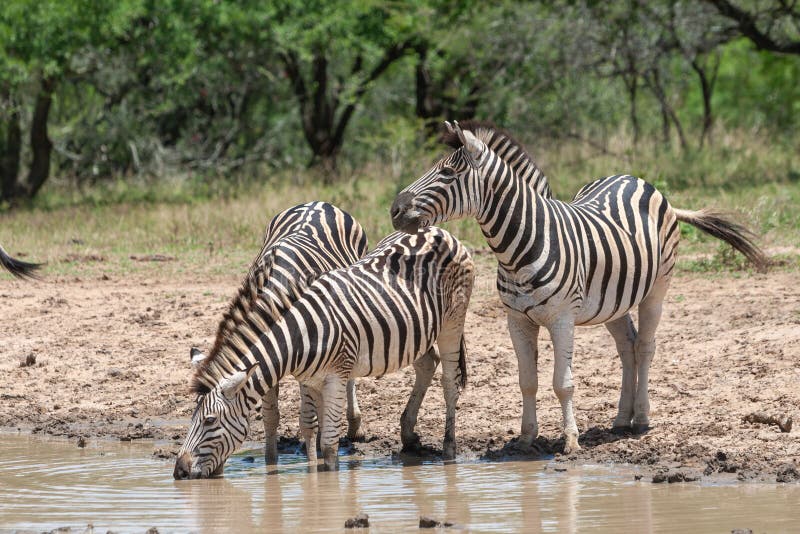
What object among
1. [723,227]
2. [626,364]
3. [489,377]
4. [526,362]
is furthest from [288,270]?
[723,227]

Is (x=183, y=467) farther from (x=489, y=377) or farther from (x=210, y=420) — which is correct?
(x=489, y=377)

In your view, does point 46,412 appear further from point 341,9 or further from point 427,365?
point 341,9

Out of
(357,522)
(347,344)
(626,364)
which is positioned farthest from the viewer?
(626,364)

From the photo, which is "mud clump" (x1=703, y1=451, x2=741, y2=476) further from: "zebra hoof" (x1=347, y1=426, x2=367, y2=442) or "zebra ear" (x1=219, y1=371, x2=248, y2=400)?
"zebra ear" (x1=219, y1=371, x2=248, y2=400)

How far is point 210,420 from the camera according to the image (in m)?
7.07

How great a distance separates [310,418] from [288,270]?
1091 mm

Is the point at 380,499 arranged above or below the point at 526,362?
below

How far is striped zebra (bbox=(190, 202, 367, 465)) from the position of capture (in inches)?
285

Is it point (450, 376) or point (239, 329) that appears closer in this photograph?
point (239, 329)

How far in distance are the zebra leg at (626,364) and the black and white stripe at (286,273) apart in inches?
72.5

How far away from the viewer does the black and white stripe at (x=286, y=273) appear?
721 cm

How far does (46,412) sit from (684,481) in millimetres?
5293

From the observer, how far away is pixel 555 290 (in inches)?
298

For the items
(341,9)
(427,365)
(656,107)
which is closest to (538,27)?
(341,9)
